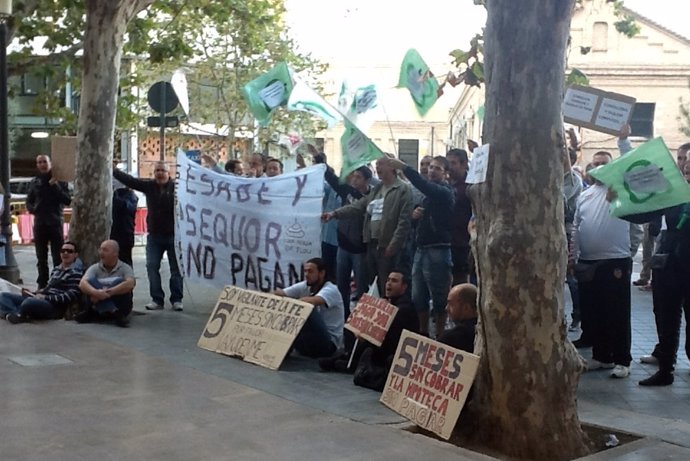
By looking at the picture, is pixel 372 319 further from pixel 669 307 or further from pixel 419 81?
pixel 419 81

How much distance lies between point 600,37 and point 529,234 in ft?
124

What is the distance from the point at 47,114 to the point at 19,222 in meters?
4.24

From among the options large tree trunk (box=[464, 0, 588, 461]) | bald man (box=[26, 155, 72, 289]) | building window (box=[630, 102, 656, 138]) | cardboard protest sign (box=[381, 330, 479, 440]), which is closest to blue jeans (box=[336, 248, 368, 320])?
cardboard protest sign (box=[381, 330, 479, 440])

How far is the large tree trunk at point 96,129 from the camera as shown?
12008 mm

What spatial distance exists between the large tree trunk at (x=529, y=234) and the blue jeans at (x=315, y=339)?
2.90 m

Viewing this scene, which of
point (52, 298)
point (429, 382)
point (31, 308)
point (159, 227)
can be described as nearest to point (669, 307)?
point (429, 382)

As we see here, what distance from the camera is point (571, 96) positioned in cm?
736

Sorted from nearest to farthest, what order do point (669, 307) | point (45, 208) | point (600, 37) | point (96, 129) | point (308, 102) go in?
→ point (669, 307)
point (308, 102)
point (96, 129)
point (45, 208)
point (600, 37)

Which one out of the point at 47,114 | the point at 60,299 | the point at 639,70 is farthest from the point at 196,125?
the point at 60,299

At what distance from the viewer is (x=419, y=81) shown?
32.3ft

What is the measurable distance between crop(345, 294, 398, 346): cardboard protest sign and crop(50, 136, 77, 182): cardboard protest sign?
19.5 ft

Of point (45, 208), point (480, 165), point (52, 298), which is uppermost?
point (480, 165)

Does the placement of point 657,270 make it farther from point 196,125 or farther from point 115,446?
point 196,125

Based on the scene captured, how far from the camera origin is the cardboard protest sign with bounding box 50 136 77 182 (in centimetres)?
1232
